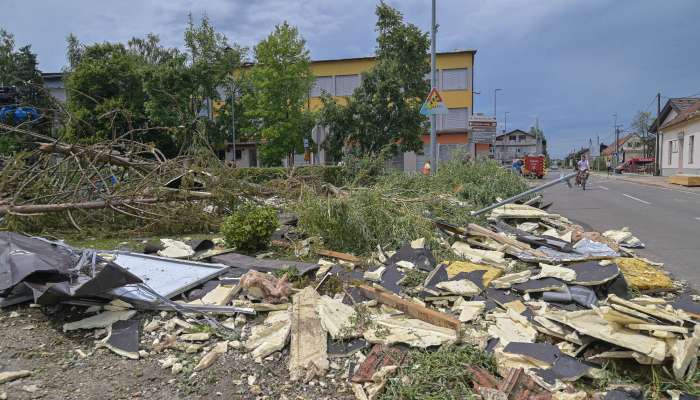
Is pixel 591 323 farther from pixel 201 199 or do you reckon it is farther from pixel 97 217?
pixel 97 217

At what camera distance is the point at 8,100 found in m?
11.3

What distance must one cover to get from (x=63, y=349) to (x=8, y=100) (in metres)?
10.8

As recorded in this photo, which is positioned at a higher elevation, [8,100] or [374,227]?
[8,100]

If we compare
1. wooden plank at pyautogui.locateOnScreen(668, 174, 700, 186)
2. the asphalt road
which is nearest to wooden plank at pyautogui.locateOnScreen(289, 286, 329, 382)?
the asphalt road

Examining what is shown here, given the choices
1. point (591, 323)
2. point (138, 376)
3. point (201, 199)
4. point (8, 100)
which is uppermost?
point (8, 100)

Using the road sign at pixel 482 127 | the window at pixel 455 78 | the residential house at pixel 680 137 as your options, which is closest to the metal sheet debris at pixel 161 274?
the road sign at pixel 482 127

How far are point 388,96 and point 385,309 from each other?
16.3m

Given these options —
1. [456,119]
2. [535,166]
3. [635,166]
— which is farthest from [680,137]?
[635,166]

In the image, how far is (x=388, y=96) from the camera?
63.7 ft

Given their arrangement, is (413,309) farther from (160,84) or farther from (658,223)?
(160,84)

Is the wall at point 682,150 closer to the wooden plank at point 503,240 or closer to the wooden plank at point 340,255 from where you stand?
the wooden plank at point 503,240

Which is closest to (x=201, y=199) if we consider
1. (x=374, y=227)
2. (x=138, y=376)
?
(x=374, y=227)

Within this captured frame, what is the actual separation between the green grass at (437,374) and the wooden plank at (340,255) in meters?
2.67

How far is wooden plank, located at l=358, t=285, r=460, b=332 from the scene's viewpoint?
3564 millimetres
